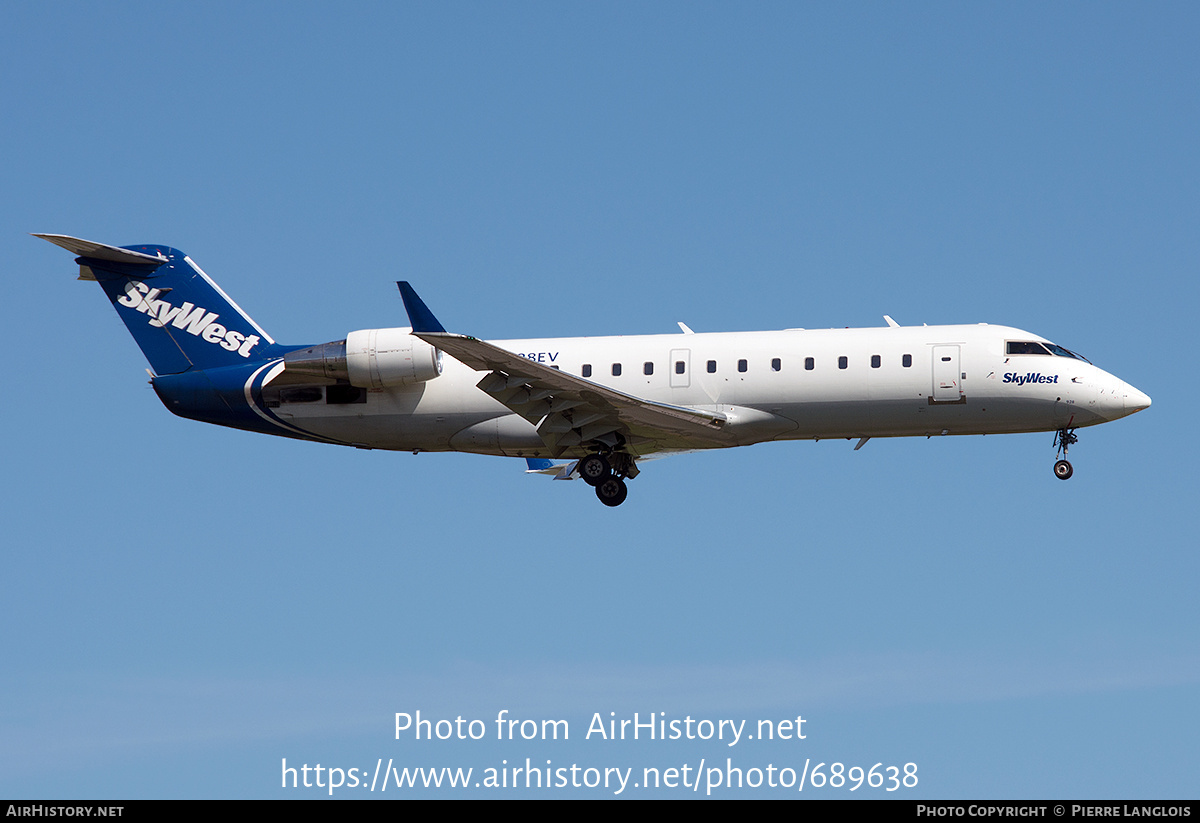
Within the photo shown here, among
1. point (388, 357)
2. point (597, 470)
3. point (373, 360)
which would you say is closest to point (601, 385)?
point (597, 470)

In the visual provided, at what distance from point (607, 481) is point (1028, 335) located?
9.57 m

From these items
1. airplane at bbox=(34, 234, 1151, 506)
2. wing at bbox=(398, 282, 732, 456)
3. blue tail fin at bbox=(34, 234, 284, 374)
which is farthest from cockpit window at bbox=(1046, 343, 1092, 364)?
blue tail fin at bbox=(34, 234, 284, 374)

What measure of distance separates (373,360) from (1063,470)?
49.4 feet

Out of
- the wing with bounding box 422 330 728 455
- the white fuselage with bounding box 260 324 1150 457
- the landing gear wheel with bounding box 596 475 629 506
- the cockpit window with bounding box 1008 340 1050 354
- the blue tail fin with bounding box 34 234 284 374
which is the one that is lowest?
the landing gear wheel with bounding box 596 475 629 506

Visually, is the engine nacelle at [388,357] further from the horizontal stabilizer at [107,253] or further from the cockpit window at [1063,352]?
the cockpit window at [1063,352]

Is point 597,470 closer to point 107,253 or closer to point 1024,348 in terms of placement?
point 1024,348

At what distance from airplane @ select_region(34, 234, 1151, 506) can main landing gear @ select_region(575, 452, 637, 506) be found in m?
0.03

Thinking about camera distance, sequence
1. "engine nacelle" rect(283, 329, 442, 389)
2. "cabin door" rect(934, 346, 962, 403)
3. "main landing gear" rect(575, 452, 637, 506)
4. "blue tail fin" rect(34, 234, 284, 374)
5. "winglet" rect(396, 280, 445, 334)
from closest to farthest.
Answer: "winglet" rect(396, 280, 445, 334), "cabin door" rect(934, 346, 962, 403), "engine nacelle" rect(283, 329, 442, 389), "main landing gear" rect(575, 452, 637, 506), "blue tail fin" rect(34, 234, 284, 374)

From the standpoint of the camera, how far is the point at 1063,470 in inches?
1240

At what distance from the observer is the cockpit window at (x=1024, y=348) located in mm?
30969

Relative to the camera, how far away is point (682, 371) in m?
31.5

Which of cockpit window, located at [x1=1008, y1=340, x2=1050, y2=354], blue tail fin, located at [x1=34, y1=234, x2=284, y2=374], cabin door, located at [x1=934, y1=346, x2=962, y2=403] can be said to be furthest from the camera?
blue tail fin, located at [x1=34, y1=234, x2=284, y2=374]

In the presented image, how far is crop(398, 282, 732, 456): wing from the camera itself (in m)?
28.8

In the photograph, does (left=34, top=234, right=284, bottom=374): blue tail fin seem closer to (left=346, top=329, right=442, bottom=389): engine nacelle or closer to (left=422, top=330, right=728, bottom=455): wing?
(left=346, top=329, right=442, bottom=389): engine nacelle
